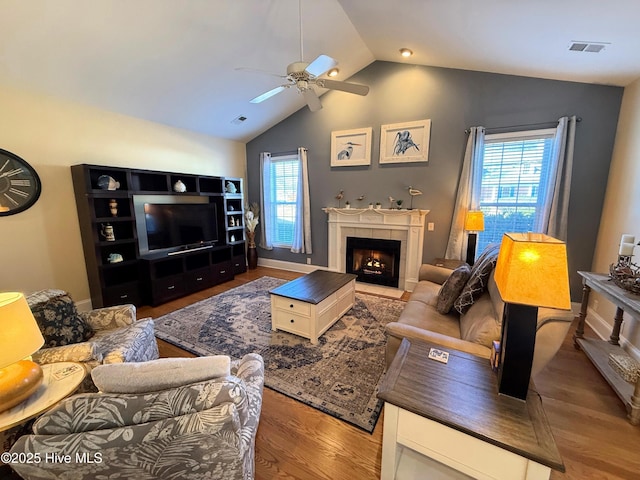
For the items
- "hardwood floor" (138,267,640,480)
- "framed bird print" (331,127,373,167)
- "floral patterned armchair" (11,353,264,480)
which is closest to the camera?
"floral patterned armchair" (11,353,264,480)

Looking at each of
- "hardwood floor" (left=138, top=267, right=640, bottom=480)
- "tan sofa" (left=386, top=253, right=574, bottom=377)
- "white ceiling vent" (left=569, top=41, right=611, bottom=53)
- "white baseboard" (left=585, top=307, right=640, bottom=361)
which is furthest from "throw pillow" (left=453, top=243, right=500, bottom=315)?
"white ceiling vent" (left=569, top=41, right=611, bottom=53)

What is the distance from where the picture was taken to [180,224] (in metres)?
4.27

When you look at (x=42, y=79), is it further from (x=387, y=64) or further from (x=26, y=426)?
(x=387, y=64)

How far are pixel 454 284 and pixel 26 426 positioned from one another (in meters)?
3.09

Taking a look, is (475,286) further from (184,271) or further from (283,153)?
(283,153)

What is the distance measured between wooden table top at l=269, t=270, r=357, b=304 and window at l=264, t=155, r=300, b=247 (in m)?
2.16

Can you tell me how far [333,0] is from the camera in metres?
2.86

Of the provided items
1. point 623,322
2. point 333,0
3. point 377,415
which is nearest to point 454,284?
point 377,415

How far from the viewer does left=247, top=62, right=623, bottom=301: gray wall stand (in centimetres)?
308

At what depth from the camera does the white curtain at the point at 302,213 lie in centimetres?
493

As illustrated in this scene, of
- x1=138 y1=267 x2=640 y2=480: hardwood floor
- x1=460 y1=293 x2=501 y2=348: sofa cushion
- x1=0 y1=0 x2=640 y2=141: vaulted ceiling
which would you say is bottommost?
x1=138 y1=267 x2=640 y2=480: hardwood floor

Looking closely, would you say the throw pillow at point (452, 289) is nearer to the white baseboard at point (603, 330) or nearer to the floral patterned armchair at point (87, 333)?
the white baseboard at point (603, 330)

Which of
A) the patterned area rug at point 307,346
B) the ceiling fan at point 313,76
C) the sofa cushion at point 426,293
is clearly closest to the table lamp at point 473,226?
the sofa cushion at point 426,293

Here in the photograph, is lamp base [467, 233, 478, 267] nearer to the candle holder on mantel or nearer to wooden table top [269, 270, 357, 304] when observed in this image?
the candle holder on mantel
